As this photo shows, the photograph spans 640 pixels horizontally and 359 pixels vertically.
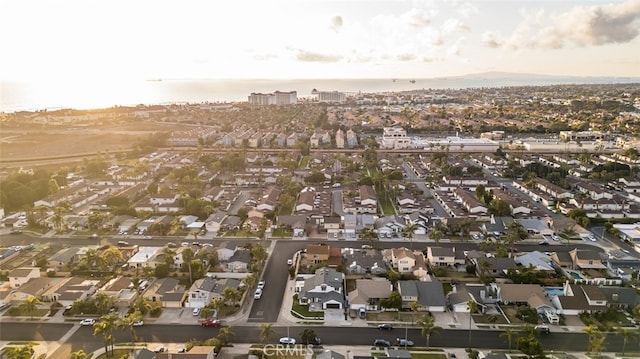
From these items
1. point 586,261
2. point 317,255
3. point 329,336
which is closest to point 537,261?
point 586,261

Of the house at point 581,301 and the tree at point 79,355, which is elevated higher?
the tree at point 79,355

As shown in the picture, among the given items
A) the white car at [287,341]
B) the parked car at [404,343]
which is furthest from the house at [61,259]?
the parked car at [404,343]

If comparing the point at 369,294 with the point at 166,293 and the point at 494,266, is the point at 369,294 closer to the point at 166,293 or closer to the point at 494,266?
the point at 494,266

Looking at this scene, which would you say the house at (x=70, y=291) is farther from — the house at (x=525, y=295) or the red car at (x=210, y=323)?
the house at (x=525, y=295)

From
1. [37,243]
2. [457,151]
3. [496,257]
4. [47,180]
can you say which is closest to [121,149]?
[47,180]

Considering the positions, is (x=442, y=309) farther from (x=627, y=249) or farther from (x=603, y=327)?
(x=627, y=249)

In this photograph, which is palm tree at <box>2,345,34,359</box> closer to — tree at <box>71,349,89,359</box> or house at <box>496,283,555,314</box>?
tree at <box>71,349,89,359</box>
